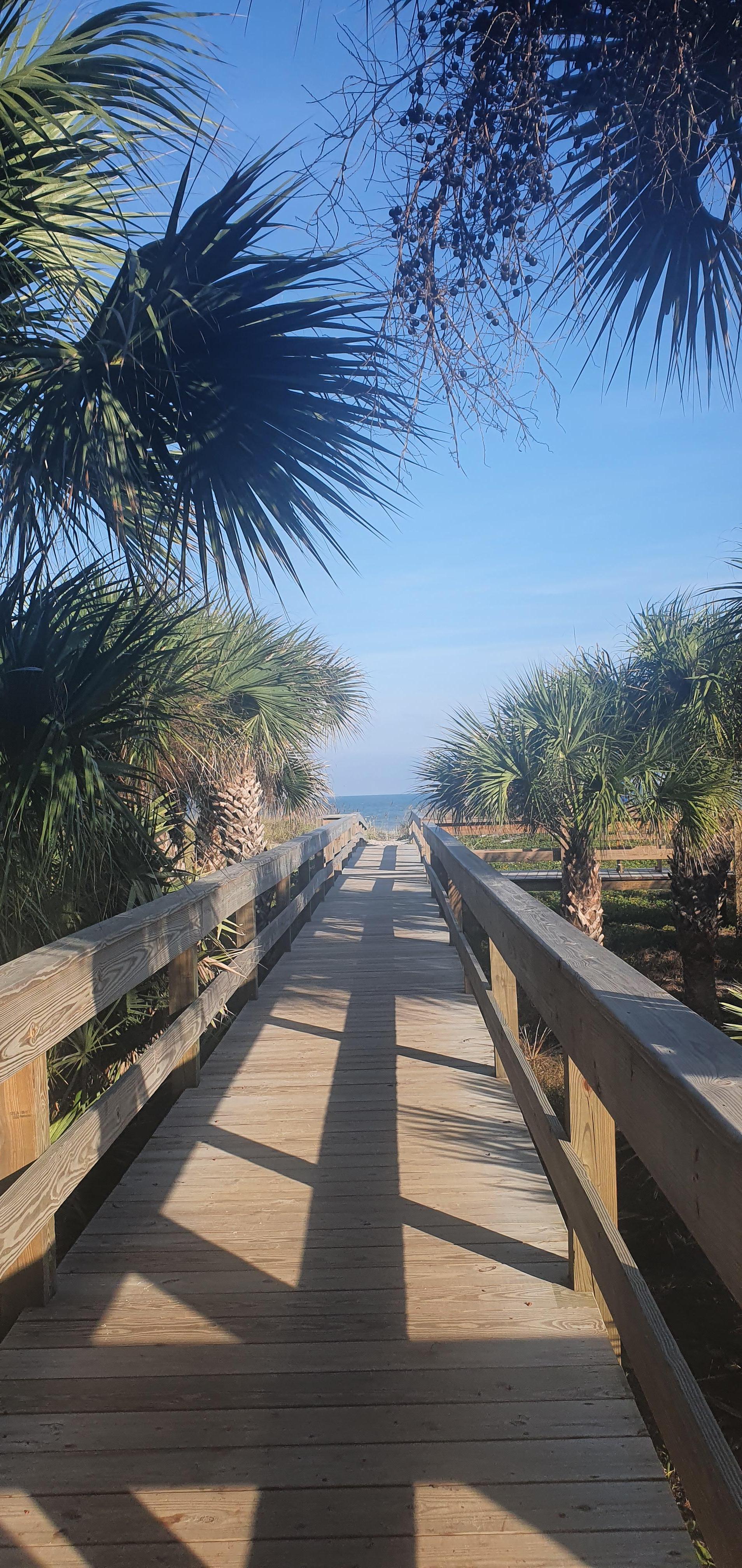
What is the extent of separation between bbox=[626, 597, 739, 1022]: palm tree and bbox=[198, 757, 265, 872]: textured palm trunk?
12.8 feet

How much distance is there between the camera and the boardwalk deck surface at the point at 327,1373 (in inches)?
67.6

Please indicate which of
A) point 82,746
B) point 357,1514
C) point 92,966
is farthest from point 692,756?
point 357,1514

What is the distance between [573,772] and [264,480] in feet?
13.1

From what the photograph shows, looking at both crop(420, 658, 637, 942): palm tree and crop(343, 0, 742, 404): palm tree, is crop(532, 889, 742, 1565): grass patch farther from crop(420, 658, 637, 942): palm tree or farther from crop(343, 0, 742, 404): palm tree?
crop(343, 0, 742, 404): palm tree

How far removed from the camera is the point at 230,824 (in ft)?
31.8

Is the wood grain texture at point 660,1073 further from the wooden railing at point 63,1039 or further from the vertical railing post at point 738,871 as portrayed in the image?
the vertical railing post at point 738,871

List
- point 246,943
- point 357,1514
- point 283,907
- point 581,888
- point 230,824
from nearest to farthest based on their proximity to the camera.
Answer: point 357,1514 → point 246,943 → point 283,907 → point 581,888 → point 230,824

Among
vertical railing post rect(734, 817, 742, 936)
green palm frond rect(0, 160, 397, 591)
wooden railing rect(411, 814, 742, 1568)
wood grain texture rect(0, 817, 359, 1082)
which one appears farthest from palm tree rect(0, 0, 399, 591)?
vertical railing post rect(734, 817, 742, 936)

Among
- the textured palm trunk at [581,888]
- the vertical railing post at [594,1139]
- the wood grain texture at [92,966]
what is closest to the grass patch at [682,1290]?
the vertical railing post at [594,1139]

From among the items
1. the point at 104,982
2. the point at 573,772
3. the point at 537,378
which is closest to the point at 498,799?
the point at 573,772

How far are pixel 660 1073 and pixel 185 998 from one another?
2844 millimetres

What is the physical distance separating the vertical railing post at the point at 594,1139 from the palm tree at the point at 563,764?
5.64m

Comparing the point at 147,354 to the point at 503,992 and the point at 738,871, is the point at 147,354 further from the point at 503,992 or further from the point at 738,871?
the point at 738,871

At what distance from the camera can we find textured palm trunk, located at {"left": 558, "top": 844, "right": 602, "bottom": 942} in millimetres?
8406
